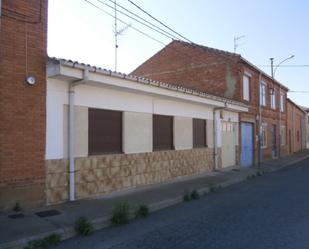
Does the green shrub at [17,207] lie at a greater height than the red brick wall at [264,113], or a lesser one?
lesser

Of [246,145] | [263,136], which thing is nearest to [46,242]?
[246,145]

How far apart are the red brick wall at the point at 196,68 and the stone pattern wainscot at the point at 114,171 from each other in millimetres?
6659

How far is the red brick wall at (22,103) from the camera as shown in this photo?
304 inches

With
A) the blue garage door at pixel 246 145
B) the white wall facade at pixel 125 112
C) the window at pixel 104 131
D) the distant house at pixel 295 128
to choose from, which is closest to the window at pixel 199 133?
the white wall facade at pixel 125 112

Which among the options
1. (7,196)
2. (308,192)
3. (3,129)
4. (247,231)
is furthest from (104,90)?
(308,192)

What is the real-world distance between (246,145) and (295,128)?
785 inches

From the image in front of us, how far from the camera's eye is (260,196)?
11055 mm

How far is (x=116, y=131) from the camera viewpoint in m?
11.0

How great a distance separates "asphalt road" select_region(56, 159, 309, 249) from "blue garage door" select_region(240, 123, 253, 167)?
10.3m

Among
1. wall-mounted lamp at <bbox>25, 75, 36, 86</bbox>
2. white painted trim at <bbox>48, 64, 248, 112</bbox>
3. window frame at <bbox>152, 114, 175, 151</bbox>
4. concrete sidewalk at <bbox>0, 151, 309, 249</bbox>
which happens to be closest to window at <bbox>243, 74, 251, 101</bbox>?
white painted trim at <bbox>48, 64, 248, 112</bbox>

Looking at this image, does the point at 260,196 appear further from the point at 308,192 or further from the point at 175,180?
the point at 175,180

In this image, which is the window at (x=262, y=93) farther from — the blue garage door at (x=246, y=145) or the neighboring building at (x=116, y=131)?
the neighboring building at (x=116, y=131)

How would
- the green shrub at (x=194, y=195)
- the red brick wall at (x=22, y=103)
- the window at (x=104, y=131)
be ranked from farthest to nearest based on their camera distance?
the green shrub at (x=194, y=195), the window at (x=104, y=131), the red brick wall at (x=22, y=103)

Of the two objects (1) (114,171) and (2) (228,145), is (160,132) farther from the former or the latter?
(2) (228,145)
